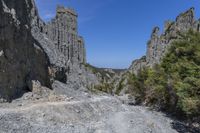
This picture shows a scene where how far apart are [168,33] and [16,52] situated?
3412 inches

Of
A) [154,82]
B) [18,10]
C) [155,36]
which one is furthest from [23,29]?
[155,36]

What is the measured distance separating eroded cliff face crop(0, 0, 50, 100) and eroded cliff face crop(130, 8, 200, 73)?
52804 millimetres

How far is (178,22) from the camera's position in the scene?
11356 cm

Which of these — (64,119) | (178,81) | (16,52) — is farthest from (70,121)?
(178,81)

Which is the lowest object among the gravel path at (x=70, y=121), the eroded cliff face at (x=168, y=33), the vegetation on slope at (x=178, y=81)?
the gravel path at (x=70, y=121)

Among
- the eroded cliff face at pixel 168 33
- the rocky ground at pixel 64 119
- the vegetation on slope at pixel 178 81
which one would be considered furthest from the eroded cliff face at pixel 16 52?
the eroded cliff face at pixel 168 33

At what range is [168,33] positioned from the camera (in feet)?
388

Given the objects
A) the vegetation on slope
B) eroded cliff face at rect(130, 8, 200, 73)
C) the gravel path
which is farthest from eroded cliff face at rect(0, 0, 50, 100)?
eroded cliff face at rect(130, 8, 200, 73)

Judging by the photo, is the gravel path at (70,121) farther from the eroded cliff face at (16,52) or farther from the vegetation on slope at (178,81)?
the vegetation on slope at (178,81)

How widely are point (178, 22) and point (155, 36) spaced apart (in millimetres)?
24973

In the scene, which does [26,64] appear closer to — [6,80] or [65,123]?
[6,80]

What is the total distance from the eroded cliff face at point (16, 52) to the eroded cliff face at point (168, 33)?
173ft

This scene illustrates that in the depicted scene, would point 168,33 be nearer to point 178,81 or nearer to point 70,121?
point 178,81

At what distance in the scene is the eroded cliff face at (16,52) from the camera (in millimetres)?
37656
